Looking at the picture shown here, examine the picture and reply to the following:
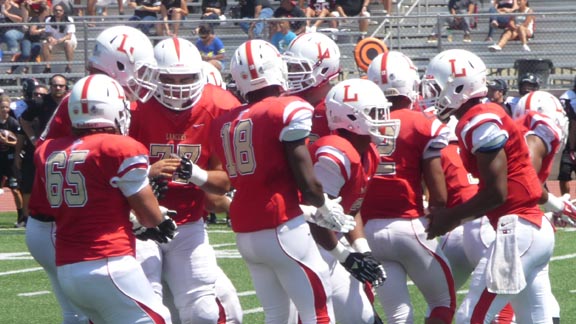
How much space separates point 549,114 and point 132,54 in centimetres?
235

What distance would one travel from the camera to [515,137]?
572 centimetres

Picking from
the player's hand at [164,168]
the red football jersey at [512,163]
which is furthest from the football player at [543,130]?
the player's hand at [164,168]

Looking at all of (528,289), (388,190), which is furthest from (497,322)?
(388,190)

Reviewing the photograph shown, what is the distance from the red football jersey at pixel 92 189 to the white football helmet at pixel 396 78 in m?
1.90

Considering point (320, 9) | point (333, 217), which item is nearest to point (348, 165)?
point (333, 217)

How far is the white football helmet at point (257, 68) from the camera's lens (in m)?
5.89

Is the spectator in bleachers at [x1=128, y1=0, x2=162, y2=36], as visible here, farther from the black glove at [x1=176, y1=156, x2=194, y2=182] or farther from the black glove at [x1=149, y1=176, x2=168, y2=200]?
the black glove at [x1=149, y1=176, x2=168, y2=200]

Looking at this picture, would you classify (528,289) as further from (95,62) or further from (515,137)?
(95,62)

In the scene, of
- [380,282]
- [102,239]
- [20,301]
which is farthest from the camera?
[20,301]

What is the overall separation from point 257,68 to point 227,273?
4736 mm

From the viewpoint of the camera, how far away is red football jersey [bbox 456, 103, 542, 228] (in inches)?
223

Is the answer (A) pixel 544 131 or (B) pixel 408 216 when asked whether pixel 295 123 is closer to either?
(B) pixel 408 216

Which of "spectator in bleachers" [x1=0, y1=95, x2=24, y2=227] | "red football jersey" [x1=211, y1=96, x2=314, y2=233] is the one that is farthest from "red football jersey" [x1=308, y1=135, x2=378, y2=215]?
"spectator in bleachers" [x1=0, y1=95, x2=24, y2=227]

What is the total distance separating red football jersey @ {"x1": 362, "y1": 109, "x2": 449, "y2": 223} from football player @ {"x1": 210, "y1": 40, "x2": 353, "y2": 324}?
2.33 ft
